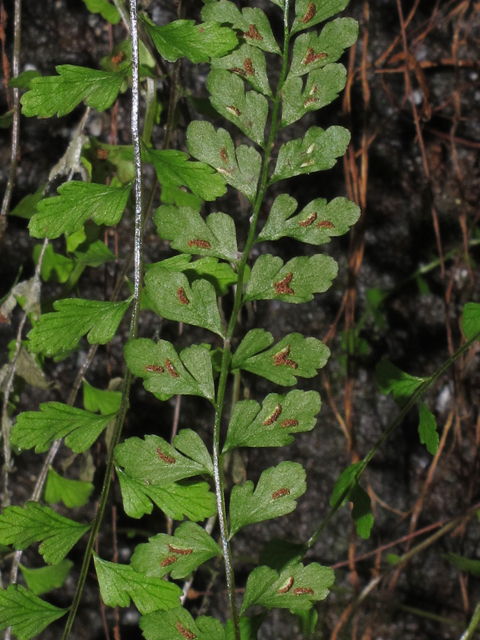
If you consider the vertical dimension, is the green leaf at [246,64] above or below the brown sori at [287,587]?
above

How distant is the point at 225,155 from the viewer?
0.87 metres

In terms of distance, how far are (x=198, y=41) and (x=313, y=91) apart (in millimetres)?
182

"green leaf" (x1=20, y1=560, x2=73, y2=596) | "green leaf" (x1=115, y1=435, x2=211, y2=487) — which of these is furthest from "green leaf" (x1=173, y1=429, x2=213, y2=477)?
"green leaf" (x1=20, y1=560, x2=73, y2=596)

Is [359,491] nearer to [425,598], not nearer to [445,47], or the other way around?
[425,598]

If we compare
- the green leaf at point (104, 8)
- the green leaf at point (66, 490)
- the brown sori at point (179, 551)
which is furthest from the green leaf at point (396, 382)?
the green leaf at point (104, 8)

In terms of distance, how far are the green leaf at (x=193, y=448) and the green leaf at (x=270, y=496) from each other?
62 millimetres

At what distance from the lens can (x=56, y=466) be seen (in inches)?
67.4

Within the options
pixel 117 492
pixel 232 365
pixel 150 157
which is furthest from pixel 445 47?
pixel 117 492

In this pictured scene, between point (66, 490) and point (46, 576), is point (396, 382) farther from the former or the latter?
point (46, 576)

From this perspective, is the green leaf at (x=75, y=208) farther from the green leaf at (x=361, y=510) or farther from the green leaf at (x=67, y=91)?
the green leaf at (x=361, y=510)

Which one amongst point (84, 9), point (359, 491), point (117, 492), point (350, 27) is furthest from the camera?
point (117, 492)

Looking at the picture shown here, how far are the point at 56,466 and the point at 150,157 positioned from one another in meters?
1.12

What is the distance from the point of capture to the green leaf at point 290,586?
867 mm

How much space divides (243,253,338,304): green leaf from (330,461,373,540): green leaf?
319 millimetres
